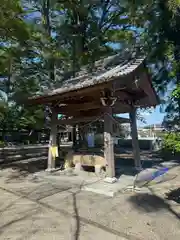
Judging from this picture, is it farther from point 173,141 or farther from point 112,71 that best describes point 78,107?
point 173,141

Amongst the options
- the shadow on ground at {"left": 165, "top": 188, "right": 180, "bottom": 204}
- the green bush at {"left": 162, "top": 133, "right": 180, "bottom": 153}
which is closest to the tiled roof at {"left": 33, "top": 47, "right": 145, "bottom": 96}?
the green bush at {"left": 162, "top": 133, "right": 180, "bottom": 153}

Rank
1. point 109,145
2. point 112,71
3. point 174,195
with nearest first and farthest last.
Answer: point 174,195 → point 109,145 → point 112,71

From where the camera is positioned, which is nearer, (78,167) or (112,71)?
(112,71)

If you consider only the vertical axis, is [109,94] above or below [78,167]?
above

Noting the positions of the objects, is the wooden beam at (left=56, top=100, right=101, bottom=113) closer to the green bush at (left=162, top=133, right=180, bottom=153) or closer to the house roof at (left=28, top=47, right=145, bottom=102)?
the house roof at (left=28, top=47, right=145, bottom=102)

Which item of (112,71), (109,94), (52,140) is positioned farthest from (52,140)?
(112,71)

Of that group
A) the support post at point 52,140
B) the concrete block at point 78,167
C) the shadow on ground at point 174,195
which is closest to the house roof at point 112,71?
the support post at point 52,140

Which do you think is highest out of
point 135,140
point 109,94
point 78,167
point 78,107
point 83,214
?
point 109,94

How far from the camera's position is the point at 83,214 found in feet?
11.7

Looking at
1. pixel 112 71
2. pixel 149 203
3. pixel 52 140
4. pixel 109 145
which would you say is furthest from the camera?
pixel 52 140

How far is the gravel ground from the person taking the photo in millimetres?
2898

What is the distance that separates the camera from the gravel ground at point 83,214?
9.51ft

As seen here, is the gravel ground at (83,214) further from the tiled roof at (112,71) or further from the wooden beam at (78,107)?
the tiled roof at (112,71)

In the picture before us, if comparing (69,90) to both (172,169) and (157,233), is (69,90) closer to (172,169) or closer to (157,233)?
(157,233)
